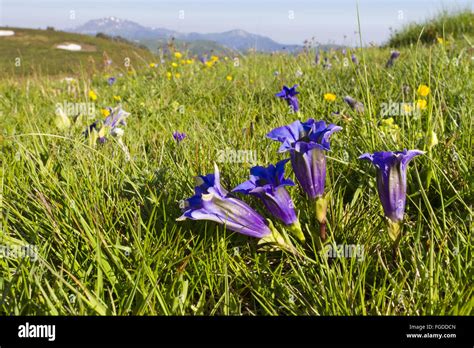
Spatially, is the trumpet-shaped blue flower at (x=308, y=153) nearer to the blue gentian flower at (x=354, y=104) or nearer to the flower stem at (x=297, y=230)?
the flower stem at (x=297, y=230)

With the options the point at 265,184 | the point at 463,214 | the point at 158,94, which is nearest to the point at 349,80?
the point at 158,94

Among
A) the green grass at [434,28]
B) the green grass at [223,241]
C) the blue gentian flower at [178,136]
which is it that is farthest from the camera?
the green grass at [434,28]

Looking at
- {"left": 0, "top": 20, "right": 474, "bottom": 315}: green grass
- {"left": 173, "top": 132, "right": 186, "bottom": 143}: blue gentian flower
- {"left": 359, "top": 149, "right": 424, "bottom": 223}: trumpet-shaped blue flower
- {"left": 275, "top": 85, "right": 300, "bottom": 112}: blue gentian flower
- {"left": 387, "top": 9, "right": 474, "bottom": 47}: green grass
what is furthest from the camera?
{"left": 387, "top": 9, "right": 474, "bottom": 47}: green grass

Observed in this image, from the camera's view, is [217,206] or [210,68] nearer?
[217,206]

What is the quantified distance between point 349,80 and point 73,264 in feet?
11.6

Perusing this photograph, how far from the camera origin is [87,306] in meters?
1.50

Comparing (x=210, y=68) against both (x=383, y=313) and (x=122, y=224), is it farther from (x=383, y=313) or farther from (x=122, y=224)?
(x=383, y=313)

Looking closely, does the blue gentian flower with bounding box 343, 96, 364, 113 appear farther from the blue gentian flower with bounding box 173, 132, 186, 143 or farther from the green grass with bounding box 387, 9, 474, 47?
the green grass with bounding box 387, 9, 474, 47

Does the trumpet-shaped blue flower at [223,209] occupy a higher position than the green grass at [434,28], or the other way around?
the green grass at [434,28]

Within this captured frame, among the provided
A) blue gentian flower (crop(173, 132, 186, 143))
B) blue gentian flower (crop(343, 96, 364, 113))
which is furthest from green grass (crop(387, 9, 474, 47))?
blue gentian flower (crop(173, 132, 186, 143))

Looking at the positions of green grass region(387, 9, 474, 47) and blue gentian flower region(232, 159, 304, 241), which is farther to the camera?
green grass region(387, 9, 474, 47)

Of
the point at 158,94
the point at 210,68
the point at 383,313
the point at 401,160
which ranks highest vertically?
the point at 210,68

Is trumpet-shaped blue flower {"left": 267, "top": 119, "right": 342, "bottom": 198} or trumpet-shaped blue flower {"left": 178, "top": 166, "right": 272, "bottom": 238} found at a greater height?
trumpet-shaped blue flower {"left": 267, "top": 119, "right": 342, "bottom": 198}

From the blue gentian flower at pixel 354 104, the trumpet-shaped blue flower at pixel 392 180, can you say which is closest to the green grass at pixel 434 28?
the blue gentian flower at pixel 354 104
